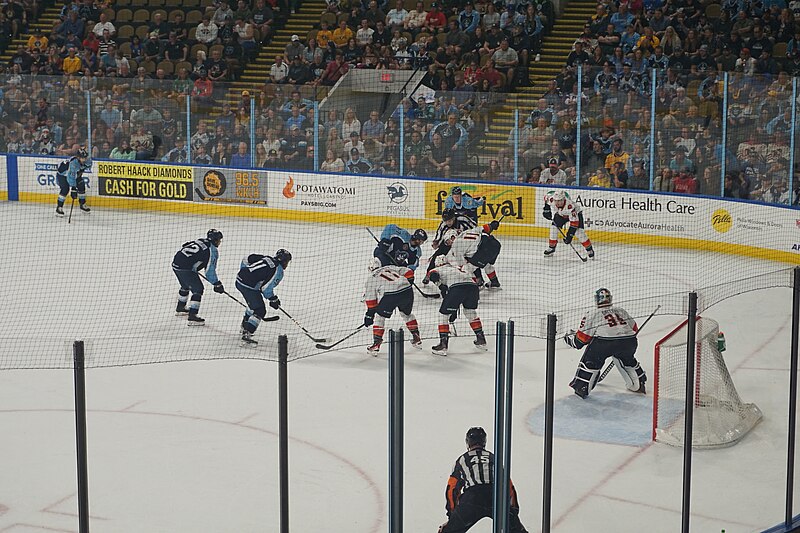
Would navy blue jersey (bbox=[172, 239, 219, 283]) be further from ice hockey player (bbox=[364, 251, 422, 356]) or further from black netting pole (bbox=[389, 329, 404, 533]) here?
black netting pole (bbox=[389, 329, 404, 533])

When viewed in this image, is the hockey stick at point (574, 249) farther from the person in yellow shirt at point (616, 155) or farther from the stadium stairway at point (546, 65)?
the stadium stairway at point (546, 65)

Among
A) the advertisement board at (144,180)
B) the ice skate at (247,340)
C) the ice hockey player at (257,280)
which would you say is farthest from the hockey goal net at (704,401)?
the advertisement board at (144,180)

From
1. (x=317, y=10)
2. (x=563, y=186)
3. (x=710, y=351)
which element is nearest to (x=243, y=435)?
(x=710, y=351)

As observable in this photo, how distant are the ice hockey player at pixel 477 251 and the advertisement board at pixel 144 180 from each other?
23.6 ft

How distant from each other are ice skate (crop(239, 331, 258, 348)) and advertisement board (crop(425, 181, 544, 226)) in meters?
6.32

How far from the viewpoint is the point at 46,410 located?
8.08 metres

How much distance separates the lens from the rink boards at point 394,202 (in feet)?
46.6

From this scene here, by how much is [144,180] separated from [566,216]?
755 cm

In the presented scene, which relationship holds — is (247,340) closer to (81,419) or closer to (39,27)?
(81,419)

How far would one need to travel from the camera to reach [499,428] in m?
4.87

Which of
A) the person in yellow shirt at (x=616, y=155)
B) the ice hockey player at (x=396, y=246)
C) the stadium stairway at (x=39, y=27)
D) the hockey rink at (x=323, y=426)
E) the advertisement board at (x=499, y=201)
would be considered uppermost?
the stadium stairway at (x=39, y=27)

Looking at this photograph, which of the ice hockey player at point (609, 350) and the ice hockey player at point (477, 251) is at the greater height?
the ice hockey player at point (477, 251)

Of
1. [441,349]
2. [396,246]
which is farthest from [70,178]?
[441,349]

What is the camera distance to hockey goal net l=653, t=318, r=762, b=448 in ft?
22.1
